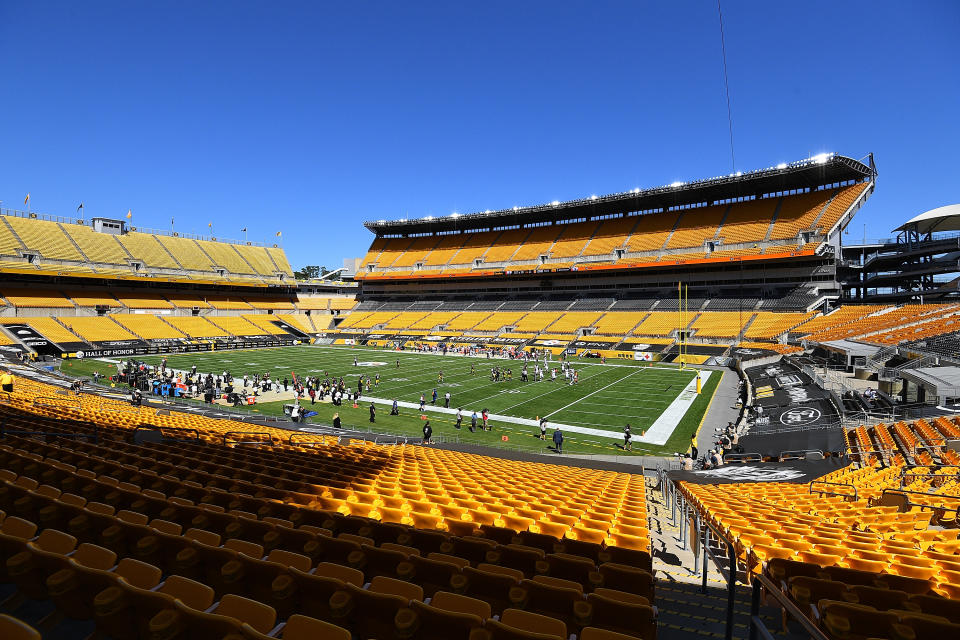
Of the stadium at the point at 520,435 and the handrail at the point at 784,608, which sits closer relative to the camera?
the handrail at the point at 784,608

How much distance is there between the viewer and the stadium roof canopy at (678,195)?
55.2m

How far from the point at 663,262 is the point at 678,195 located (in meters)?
12.3

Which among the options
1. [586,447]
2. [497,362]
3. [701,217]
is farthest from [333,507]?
[701,217]

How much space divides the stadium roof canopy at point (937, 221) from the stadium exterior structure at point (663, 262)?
5.79 meters

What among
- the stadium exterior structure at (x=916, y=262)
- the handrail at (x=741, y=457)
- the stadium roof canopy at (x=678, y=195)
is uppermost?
the stadium roof canopy at (x=678, y=195)

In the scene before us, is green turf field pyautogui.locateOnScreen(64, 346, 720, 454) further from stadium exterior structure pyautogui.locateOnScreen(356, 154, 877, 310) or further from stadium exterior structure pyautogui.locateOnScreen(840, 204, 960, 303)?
stadium exterior structure pyautogui.locateOnScreen(840, 204, 960, 303)

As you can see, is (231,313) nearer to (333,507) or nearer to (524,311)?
(524,311)

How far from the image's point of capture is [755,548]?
5148mm

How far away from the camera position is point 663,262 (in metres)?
59.9

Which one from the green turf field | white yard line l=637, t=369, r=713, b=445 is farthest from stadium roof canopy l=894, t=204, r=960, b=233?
white yard line l=637, t=369, r=713, b=445

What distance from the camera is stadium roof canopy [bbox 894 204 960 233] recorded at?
174 feet

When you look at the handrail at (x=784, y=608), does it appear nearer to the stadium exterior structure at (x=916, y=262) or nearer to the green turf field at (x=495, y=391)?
the green turf field at (x=495, y=391)

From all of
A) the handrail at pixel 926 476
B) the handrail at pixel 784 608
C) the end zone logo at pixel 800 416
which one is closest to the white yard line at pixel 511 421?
the end zone logo at pixel 800 416

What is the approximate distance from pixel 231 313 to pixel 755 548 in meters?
73.0
